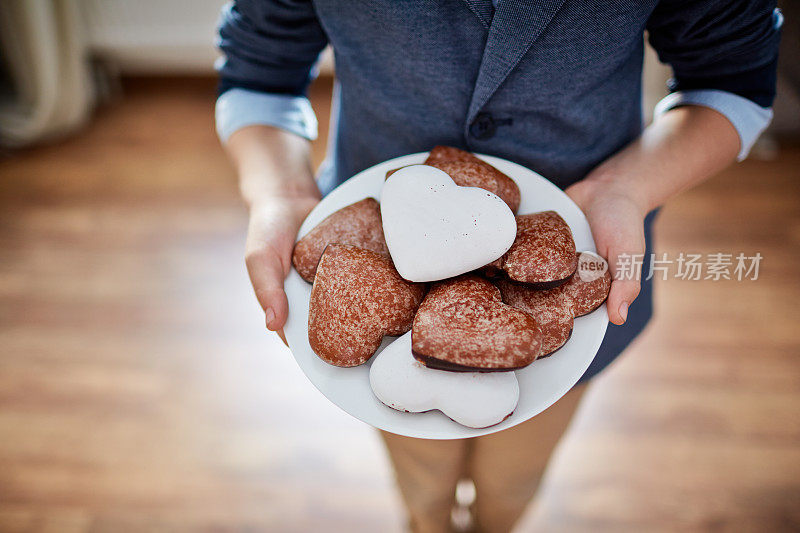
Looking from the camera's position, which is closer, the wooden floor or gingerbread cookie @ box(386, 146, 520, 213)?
gingerbread cookie @ box(386, 146, 520, 213)

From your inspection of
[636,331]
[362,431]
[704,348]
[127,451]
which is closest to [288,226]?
[636,331]

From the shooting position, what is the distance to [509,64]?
0.60 metres

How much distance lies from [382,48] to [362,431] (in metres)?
0.96

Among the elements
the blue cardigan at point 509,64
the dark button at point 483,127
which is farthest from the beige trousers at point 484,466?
the dark button at point 483,127

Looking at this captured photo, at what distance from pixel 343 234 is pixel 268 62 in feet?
0.98

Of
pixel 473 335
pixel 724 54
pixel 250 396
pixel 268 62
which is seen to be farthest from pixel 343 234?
pixel 250 396

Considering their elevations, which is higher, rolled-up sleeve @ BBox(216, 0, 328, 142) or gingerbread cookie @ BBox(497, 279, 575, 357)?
rolled-up sleeve @ BBox(216, 0, 328, 142)

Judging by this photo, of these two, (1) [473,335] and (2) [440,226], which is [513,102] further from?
(1) [473,335]

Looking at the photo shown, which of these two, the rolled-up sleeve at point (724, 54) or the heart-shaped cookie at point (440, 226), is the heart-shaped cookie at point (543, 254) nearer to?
the heart-shaped cookie at point (440, 226)

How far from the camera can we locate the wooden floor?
4.09 feet

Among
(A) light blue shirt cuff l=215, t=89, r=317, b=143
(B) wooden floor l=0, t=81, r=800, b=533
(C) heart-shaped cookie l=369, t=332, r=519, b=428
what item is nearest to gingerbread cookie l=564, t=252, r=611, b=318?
(C) heart-shaped cookie l=369, t=332, r=519, b=428

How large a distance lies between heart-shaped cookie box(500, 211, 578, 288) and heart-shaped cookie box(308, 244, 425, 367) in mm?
114

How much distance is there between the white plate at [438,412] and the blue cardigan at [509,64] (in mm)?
66

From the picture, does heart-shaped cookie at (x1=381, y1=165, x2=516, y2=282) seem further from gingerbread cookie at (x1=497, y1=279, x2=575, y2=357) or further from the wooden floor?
the wooden floor
